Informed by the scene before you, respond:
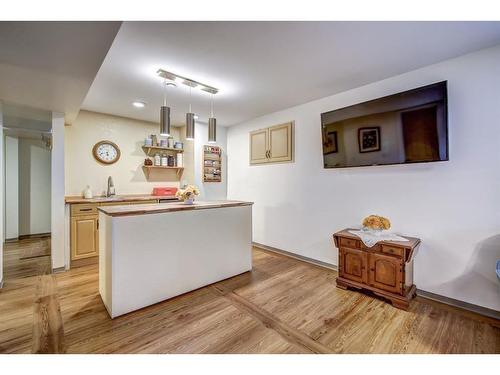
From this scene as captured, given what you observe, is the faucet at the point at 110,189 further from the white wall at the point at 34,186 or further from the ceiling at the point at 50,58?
the white wall at the point at 34,186

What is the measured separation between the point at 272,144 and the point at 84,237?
3181mm

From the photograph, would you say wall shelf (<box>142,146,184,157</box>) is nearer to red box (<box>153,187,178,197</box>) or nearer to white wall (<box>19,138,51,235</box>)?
red box (<box>153,187,178,197</box>)

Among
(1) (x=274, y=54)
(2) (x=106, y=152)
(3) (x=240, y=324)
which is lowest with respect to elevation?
(3) (x=240, y=324)

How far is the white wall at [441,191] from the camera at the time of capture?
6.54 feet

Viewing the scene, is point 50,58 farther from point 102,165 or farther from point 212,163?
point 212,163

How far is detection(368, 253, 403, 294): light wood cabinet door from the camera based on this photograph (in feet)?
7.12

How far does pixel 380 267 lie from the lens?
2.29m

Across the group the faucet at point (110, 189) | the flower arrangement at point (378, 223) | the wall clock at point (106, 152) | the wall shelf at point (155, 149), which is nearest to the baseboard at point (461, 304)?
the flower arrangement at point (378, 223)

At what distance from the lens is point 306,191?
3412 mm

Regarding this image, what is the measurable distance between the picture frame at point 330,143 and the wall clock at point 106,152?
3.52 meters

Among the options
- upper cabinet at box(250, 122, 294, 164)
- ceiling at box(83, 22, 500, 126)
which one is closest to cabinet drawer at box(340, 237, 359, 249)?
upper cabinet at box(250, 122, 294, 164)

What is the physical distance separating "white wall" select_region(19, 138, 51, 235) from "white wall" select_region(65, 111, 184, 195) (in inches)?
74.9

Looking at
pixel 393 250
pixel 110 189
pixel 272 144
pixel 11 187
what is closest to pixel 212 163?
pixel 272 144
